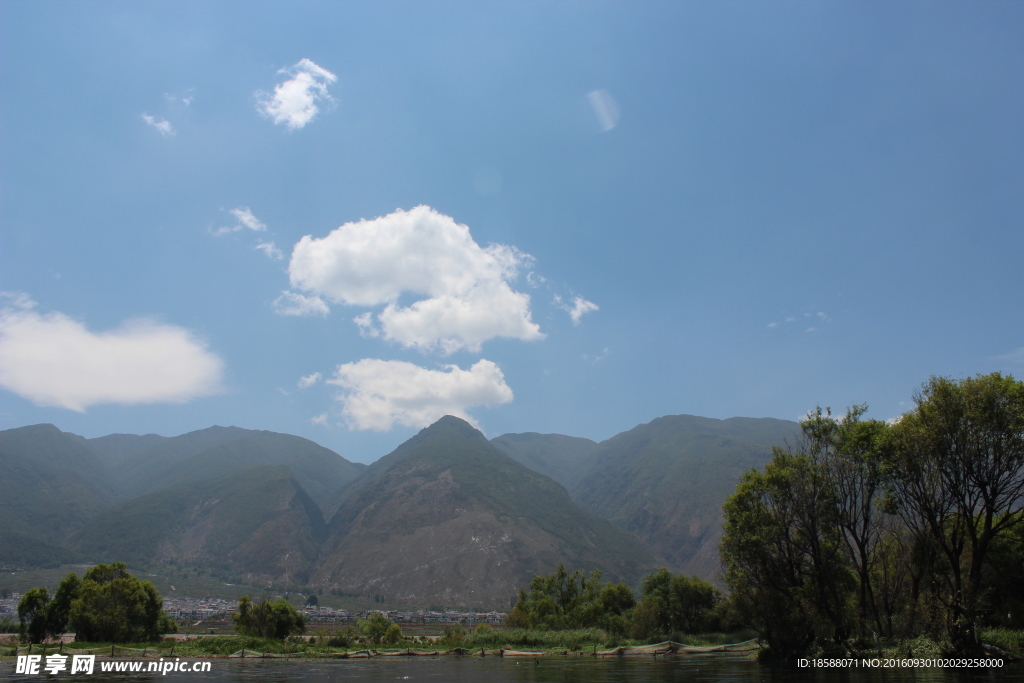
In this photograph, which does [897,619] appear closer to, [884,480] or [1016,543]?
[884,480]

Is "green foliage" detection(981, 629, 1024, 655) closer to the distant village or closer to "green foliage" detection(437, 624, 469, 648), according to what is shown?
"green foliage" detection(437, 624, 469, 648)

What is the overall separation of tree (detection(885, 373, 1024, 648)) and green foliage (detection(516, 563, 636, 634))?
208 ft

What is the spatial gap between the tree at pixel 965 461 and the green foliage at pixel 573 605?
63368 millimetres

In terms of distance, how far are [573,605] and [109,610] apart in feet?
210

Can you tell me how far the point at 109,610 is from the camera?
6406cm

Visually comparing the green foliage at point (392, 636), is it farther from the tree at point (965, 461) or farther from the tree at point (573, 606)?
the tree at point (965, 461)

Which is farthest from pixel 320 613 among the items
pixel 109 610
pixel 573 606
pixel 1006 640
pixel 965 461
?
pixel 965 461

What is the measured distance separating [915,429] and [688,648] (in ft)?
140

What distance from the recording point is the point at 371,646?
223ft

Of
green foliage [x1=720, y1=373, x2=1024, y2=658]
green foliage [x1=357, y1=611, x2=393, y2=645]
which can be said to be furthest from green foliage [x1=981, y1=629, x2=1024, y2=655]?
green foliage [x1=357, y1=611, x2=393, y2=645]

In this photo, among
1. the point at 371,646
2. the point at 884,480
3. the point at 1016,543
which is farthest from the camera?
the point at 371,646

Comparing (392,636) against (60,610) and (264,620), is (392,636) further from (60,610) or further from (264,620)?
(60,610)

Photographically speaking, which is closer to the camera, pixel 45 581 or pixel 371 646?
pixel 371 646

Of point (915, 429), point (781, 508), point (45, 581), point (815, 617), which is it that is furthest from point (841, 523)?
point (45, 581)
